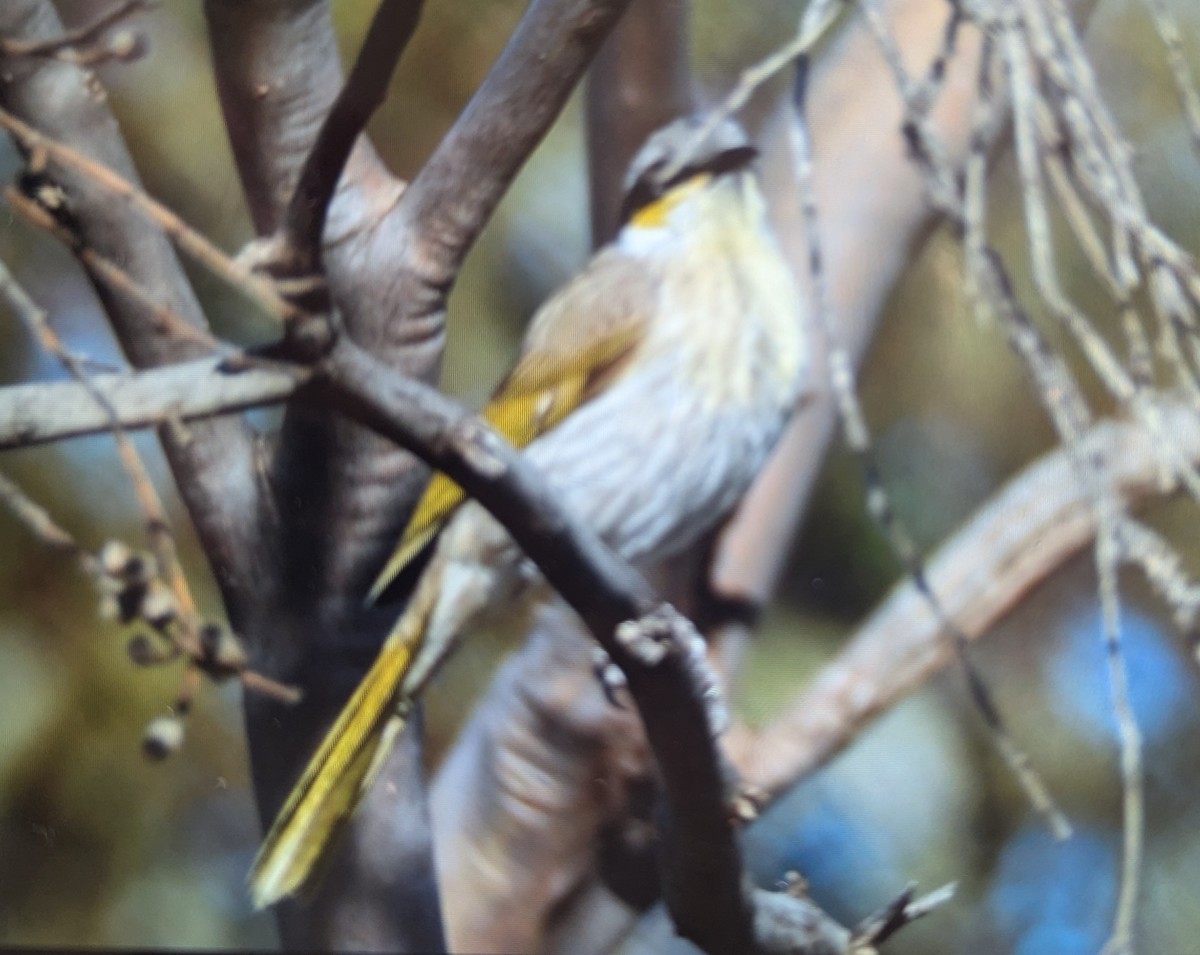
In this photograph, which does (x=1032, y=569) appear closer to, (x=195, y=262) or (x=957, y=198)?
(x=957, y=198)

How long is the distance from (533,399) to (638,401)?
8cm

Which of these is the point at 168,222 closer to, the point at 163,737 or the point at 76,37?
the point at 76,37

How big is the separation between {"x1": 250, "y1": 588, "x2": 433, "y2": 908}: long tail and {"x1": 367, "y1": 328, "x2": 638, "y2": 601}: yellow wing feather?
0.04m

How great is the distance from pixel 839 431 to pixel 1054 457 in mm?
151

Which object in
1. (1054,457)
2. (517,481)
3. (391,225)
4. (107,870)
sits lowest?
(107,870)

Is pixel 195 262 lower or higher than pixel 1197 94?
higher

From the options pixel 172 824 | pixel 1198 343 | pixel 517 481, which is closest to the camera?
pixel 517 481

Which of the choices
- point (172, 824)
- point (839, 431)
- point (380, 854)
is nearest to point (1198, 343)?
point (839, 431)

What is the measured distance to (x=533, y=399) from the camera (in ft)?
2.82

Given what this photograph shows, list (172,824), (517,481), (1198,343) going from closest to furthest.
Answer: (517,481) < (1198,343) < (172,824)

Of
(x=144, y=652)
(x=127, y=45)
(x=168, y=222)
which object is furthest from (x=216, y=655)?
(x=127, y=45)

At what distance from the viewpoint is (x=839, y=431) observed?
86cm

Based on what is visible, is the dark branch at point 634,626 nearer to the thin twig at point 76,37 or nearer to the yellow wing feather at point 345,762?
the yellow wing feather at point 345,762

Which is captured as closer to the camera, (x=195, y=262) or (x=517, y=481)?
(x=517, y=481)
